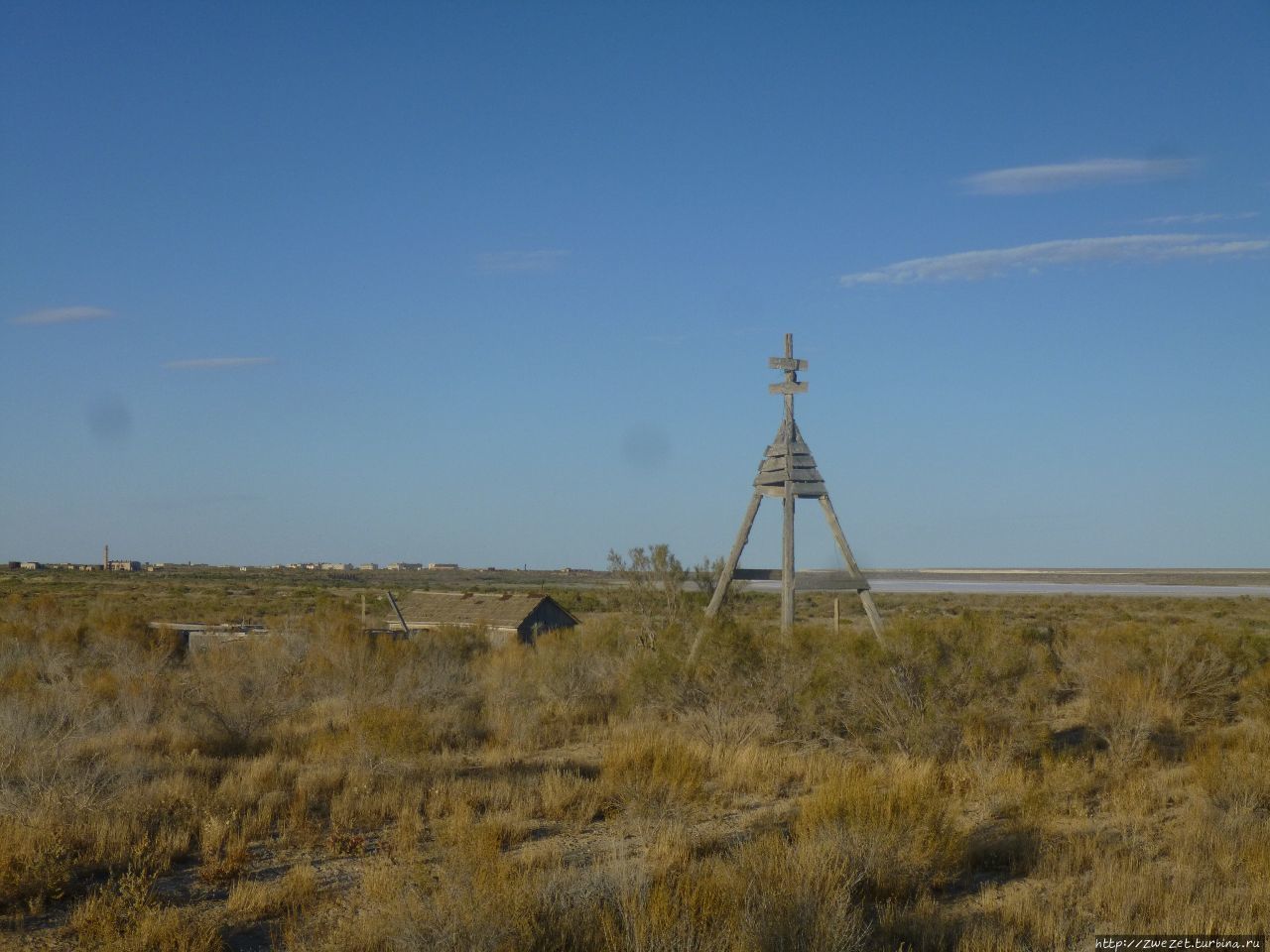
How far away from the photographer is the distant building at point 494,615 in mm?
29594

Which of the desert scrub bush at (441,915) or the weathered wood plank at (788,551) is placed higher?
the weathered wood plank at (788,551)

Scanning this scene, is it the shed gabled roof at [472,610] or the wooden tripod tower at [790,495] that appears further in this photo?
the shed gabled roof at [472,610]

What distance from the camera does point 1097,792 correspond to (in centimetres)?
1116

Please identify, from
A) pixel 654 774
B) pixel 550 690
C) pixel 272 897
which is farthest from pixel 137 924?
pixel 550 690

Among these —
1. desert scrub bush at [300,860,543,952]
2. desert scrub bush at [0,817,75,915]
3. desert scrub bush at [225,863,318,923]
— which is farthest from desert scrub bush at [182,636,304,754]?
desert scrub bush at [300,860,543,952]

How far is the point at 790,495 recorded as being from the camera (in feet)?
50.6

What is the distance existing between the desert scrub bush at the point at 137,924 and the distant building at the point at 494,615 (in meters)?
20.5

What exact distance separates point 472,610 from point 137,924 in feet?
82.5

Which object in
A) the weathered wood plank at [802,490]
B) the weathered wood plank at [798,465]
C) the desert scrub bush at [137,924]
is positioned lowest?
the desert scrub bush at [137,924]

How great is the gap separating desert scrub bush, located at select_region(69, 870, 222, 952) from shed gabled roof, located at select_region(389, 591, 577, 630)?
22.2 m

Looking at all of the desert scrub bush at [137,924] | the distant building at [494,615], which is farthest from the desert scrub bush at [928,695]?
the distant building at [494,615]

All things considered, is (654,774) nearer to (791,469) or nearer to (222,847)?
(222,847)

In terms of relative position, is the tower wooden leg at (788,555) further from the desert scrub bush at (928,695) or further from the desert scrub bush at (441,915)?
the desert scrub bush at (441,915)

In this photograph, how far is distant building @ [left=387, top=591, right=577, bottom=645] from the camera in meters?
29.6
